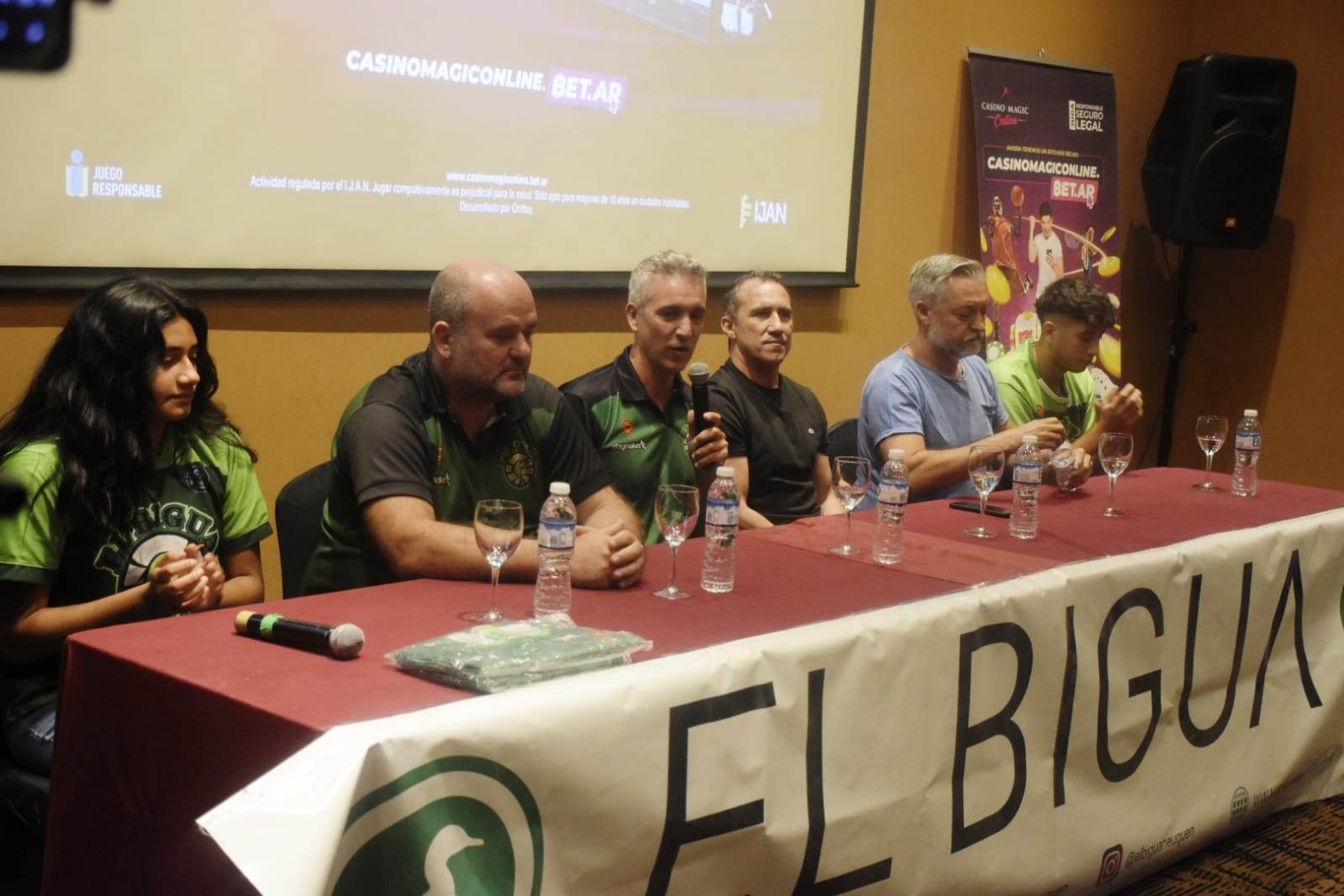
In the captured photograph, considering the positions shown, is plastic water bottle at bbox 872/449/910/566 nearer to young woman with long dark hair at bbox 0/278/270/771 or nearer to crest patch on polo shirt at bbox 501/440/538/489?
crest patch on polo shirt at bbox 501/440/538/489

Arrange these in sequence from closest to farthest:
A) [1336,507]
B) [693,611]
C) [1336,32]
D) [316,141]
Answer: [693,611] → [1336,507] → [316,141] → [1336,32]

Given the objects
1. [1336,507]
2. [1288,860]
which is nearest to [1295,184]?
[1336,507]

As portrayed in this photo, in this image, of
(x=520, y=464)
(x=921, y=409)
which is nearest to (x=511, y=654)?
(x=520, y=464)

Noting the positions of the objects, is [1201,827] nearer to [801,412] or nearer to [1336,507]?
[1336,507]

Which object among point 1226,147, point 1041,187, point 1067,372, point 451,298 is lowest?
point 1067,372

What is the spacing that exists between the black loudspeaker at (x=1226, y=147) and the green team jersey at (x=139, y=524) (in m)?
4.16

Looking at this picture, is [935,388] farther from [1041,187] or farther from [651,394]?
[1041,187]

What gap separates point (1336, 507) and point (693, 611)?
1.73 m

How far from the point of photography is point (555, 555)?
6.22 feet

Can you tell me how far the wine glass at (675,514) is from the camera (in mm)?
2012

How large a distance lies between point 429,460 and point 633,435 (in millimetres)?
751

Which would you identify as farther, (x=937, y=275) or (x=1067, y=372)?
(x=1067, y=372)

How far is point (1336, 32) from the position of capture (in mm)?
5441

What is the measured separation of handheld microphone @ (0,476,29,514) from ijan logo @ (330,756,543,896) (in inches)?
16.9
